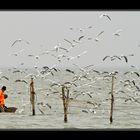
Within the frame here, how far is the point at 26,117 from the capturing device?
116 ft

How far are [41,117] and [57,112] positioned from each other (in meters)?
5.30

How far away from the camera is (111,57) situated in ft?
87.1

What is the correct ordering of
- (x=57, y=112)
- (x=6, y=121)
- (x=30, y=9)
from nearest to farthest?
(x=30, y=9) < (x=6, y=121) < (x=57, y=112)
